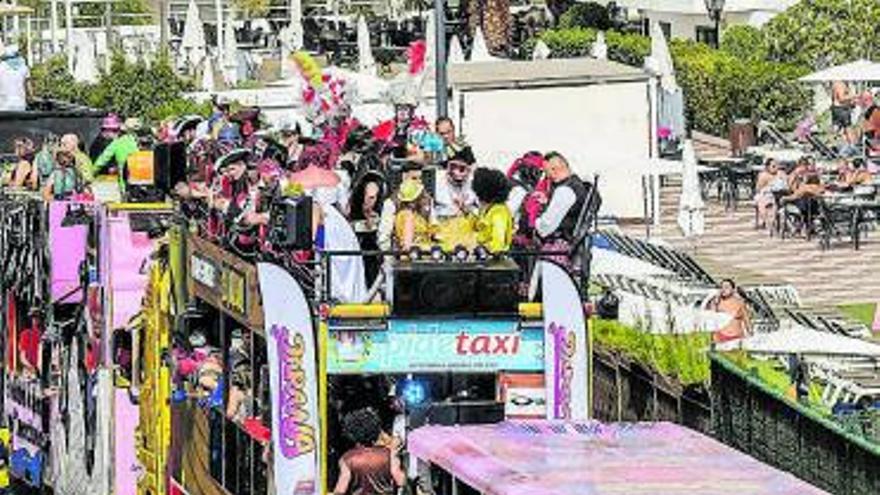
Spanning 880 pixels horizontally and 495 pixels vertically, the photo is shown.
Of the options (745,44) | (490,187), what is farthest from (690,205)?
(745,44)

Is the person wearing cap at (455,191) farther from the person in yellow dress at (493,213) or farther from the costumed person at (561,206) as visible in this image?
the costumed person at (561,206)

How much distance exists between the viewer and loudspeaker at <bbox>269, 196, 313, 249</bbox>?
58.1 ft

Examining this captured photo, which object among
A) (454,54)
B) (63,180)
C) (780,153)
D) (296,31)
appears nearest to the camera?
(63,180)

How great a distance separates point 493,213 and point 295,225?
1.36m

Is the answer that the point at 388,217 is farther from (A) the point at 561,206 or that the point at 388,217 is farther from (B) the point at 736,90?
(B) the point at 736,90

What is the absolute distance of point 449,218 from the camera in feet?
63.4

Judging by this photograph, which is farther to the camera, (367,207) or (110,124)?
(110,124)

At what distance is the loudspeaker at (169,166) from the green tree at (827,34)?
26632 mm

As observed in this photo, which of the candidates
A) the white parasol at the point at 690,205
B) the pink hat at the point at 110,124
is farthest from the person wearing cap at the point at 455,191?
the white parasol at the point at 690,205

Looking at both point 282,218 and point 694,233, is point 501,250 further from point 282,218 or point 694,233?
point 694,233

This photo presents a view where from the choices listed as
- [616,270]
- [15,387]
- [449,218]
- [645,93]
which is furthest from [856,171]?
[449,218]

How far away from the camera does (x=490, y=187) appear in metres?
19.2

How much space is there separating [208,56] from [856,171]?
21.0 meters

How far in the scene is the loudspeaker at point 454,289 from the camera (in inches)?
693
